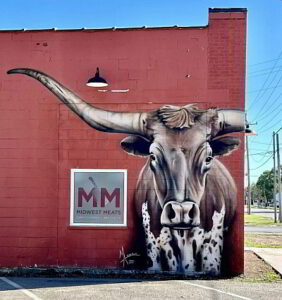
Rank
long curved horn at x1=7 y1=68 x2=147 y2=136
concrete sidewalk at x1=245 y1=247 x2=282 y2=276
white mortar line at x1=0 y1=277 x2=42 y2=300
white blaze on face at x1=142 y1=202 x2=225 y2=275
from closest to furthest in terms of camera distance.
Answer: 1. white mortar line at x1=0 y1=277 x2=42 y2=300
2. white blaze on face at x1=142 y1=202 x2=225 y2=275
3. long curved horn at x1=7 y1=68 x2=147 y2=136
4. concrete sidewalk at x1=245 y1=247 x2=282 y2=276

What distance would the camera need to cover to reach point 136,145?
11.2m

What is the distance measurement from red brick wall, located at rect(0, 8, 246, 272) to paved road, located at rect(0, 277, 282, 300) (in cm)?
127

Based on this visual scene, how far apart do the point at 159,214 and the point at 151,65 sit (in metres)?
3.44

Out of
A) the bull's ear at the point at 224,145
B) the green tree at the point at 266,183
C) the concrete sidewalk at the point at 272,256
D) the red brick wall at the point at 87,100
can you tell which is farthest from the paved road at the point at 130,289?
the green tree at the point at 266,183

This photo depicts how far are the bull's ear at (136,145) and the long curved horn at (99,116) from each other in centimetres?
15

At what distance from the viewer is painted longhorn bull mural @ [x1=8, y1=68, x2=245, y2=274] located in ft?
35.7

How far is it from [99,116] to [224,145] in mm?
2959

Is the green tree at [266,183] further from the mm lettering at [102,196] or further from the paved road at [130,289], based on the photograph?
the paved road at [130,289]

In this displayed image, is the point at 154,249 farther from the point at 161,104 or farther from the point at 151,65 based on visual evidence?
the point at 151,65

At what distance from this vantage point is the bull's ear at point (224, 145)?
434 inches

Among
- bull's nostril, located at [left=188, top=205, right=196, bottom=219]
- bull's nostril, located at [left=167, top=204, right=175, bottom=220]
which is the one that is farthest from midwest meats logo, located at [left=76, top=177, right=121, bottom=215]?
bull's nostril, located at [left=188, top=205, right=196, bottom=219]

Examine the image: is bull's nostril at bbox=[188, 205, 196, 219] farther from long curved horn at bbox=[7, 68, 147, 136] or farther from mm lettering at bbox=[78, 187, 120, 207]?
long curved horn at bbox=[7, 68, 147, 136]

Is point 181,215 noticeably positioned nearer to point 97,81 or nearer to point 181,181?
point 181,181
